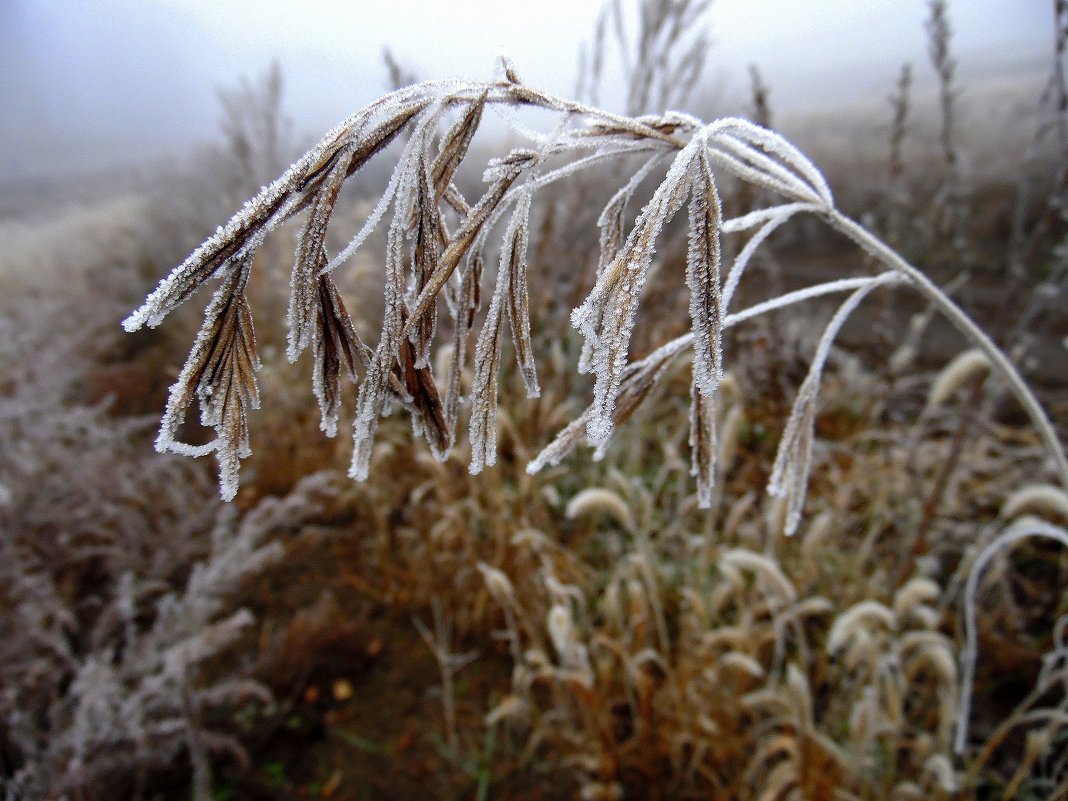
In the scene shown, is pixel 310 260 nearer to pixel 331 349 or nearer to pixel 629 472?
pixel 331 349

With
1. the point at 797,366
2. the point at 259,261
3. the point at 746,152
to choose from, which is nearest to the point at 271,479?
the point at 259,261

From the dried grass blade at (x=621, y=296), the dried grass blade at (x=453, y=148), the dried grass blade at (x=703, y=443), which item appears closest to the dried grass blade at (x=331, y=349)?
the dried grass blade at (x=453, y=148)

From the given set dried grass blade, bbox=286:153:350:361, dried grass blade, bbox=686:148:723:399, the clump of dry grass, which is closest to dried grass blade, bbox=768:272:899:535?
the clump of dry grass

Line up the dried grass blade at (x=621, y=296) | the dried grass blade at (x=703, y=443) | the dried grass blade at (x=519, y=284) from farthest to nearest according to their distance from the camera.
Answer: the dried grass blade at (x=703, y=443)
the dried grass blade at (x=519, y=284)
the dried grass blade at (x=621, y=296)

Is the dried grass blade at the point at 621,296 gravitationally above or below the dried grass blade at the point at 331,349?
below

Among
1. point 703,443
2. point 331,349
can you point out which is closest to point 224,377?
point 331,349

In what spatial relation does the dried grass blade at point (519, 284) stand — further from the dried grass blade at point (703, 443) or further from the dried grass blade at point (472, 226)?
the dried grass blade at point (703, 443)

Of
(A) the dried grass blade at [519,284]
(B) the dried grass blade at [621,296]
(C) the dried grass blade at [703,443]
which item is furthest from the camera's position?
(C) the dried grass blade at [703,443]

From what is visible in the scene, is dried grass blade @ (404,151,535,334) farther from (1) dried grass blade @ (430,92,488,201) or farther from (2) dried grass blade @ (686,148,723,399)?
(2) dried grass blade @ (686,148,723,399)

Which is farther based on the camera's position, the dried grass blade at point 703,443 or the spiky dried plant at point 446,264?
the dried grass blade at point 703,443
